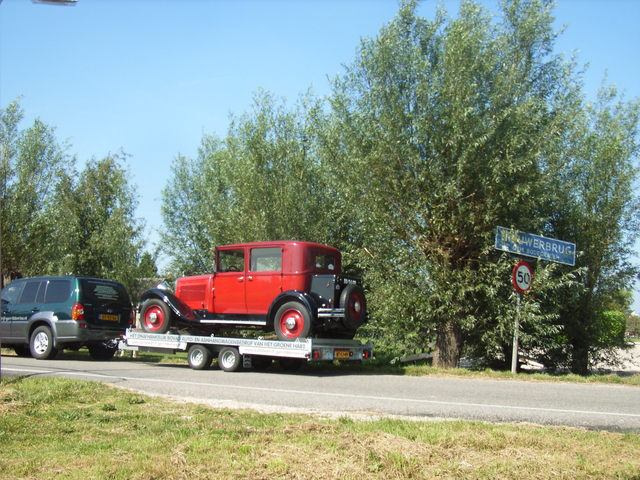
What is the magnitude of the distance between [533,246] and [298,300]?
18.7ft

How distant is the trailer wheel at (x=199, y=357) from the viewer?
14.2 m

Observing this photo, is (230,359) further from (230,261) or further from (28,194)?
(28,194)

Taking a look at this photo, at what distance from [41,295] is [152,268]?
350 inches

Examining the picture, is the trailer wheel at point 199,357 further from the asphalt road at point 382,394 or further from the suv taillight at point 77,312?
the suv taillight at point 77,312

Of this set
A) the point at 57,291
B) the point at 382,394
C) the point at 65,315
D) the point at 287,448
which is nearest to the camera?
the point at 287,448

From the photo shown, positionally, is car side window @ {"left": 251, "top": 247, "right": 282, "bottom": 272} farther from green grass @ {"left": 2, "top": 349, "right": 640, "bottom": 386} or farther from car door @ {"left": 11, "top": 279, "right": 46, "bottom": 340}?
car door @ {"left": 11, "top": 279, "right": 46, "bottom": 340}

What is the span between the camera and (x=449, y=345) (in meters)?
16.0

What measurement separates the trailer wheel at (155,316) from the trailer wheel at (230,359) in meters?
1.75

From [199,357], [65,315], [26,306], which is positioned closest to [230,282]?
[199,357]

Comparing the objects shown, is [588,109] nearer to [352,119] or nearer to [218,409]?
[352,119]

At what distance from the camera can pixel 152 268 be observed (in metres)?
25.4

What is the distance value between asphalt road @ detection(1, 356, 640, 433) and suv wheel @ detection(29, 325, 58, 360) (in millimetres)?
1517

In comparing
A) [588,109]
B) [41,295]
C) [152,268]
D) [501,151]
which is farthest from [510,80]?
[152,268]

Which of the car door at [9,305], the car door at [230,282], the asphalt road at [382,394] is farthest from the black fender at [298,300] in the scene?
the car door at [9,305]
